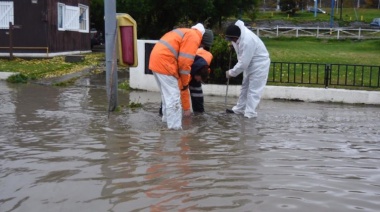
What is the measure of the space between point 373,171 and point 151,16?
86.1 feet

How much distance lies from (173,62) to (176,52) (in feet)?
0.48

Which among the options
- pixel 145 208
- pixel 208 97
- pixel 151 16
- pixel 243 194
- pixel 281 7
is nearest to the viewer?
pixel 145 208

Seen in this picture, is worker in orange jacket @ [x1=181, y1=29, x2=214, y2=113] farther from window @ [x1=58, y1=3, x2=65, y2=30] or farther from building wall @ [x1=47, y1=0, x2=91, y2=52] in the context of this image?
window @ [x1=58, y1=3, x2=65, y2=30]

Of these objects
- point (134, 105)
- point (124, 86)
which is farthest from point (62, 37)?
point (134, 105)

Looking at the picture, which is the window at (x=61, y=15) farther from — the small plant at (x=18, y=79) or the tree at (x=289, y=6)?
the tree at (x=289, y=6)

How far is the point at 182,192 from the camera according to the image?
4793 mm

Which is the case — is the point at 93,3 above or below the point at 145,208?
above

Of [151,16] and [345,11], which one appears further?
[345,11]

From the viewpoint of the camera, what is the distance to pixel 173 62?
25.1 feet

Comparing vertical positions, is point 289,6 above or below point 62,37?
above

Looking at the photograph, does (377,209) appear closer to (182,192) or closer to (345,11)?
(182,192)

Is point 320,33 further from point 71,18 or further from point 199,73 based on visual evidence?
point 199,73

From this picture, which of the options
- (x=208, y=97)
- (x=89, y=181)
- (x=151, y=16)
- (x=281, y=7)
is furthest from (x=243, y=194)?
(x=281, y=7)

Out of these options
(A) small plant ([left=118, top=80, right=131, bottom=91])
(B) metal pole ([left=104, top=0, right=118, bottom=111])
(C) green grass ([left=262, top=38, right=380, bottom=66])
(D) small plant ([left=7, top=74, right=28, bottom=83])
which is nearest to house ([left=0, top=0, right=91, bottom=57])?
(D) small plant ([left=7, top=74, right=28, bottom=83])
